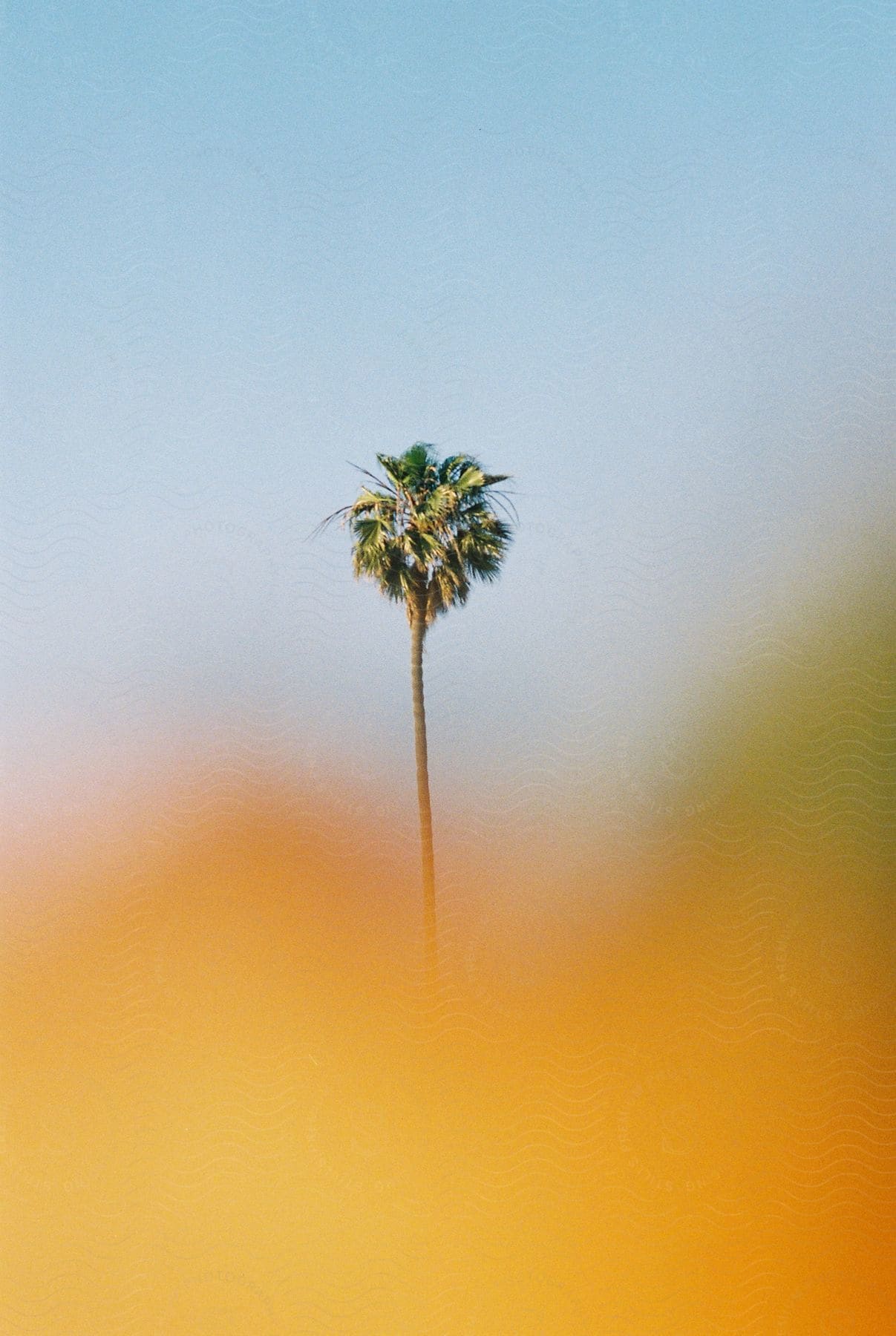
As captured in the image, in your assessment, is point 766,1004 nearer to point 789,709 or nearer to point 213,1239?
point 789,709

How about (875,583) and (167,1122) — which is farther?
(875,583)

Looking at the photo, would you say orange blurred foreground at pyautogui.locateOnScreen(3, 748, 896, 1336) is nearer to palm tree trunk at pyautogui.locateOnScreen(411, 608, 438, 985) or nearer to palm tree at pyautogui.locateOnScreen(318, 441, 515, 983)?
palm tree trunk at pyautogui.locateOnScreen(411, 608, 438, 985)

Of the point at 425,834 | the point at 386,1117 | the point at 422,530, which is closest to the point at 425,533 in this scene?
the point at 422,530

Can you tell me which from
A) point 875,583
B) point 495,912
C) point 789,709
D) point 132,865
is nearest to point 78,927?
point 132,865

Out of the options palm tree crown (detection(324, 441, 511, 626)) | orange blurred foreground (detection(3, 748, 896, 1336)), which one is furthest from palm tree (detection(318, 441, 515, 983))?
orange blurred foreground (detection(3, 748, 896, 1336))

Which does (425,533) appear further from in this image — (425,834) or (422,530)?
(425,834)

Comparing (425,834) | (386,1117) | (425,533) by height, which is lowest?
(386,1117)

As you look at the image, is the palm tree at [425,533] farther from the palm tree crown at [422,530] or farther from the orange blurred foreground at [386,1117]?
the orange blurred foreground at [386,1117]

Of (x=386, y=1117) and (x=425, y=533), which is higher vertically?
(x=425, y=533)
